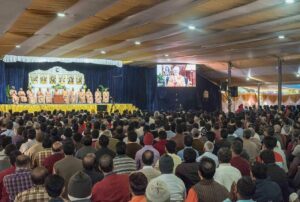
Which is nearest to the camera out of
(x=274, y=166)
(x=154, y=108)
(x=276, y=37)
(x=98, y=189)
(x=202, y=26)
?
(x=98, y=189)

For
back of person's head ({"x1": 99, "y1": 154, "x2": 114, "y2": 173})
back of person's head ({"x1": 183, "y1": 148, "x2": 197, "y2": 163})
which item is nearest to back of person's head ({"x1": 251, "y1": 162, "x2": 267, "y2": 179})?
back of person's head ({"x1": 183, "y1": 148, "x2": 197, "y2": 163})

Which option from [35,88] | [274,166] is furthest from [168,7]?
[35,88]

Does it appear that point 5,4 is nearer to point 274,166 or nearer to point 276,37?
point 274,166

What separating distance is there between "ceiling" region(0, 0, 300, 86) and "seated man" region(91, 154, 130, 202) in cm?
428

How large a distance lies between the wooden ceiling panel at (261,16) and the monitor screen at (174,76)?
11715mm

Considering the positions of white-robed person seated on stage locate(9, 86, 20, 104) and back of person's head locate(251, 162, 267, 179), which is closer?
back of person's head locate(251, 162, 267, 179)

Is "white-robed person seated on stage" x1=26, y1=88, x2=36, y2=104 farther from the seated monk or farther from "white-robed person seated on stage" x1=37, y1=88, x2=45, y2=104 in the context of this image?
the seated monk

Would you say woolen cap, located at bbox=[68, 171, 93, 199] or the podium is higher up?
the podium

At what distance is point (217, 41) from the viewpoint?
13500 mm

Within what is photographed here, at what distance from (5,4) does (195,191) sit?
568 cm

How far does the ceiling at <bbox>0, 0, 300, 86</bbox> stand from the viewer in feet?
26.9

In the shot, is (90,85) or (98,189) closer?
(98,189)

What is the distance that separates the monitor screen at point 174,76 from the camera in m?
22.7

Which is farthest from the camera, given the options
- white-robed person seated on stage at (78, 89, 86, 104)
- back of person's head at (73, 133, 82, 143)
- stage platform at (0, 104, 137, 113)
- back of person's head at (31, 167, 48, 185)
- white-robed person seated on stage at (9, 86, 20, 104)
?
white-robed person seated on stage at (78, 89, 86, 104)
